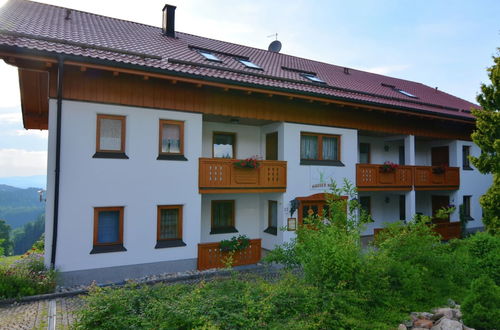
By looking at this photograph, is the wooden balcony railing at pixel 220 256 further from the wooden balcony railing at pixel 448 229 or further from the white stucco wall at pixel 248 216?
the wooden balcony railing at pixel 448 229

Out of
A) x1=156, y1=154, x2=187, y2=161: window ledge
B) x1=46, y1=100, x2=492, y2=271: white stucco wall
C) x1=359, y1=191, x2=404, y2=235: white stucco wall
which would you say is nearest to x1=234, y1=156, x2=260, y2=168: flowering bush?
x1=46, y1=100, x2=492, y2=271: white stucco wall

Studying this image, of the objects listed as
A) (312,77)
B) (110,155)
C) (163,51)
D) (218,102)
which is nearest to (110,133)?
(110,155)

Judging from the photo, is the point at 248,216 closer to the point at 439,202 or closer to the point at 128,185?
the point at 128,185

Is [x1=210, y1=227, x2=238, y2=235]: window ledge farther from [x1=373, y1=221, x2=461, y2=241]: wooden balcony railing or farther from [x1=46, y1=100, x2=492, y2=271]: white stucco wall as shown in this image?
[x1=373, y1=221, x2=461, y2=241]: wooden balcony railing

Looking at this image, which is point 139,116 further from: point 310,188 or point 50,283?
point 310,188

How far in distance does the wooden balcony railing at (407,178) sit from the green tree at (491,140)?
3.83 meters

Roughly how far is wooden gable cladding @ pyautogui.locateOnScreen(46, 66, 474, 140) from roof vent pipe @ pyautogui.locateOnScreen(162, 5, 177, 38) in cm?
569

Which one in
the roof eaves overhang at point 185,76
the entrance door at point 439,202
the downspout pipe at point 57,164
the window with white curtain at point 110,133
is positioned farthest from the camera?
the entrance door at point 439,202

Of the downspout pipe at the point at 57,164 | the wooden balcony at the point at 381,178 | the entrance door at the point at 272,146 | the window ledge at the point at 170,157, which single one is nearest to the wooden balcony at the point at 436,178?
the wooden balcony at the point at 381,178

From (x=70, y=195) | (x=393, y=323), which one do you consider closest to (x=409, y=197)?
(x=393, y=323)

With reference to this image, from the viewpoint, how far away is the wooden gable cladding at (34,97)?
10.5 m

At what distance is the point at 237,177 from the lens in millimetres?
12141

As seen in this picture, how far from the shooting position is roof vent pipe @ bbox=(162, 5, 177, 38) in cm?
1561

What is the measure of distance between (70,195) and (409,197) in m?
15.1
